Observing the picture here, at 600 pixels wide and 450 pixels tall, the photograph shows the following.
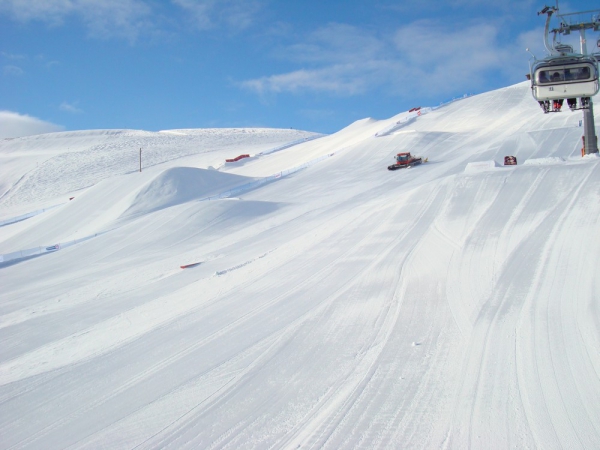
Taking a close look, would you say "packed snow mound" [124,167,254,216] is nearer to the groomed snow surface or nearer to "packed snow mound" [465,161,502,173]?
the groomed snow surface

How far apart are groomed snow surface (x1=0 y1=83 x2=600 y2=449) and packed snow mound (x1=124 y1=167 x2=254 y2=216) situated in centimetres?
465

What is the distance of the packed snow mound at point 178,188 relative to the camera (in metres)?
29.5

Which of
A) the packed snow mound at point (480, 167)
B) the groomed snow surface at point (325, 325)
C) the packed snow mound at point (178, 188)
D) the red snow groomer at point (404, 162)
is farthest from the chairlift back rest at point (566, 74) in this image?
the packed snow mound at point (178, 188)

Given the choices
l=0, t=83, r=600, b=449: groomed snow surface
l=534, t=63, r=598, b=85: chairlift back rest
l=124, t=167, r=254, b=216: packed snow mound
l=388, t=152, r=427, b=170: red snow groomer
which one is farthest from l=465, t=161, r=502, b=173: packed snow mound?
l=124, t=167, r=254, b=216: packed snow mound

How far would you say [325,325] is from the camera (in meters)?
9.60

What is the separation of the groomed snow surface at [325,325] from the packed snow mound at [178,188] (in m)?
4.65

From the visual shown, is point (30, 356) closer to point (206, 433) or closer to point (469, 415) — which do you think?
point (206, 433)

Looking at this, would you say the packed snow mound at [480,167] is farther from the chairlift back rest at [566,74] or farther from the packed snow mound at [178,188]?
the packed snow mound at [178,188]

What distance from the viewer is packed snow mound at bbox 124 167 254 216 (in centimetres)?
2953

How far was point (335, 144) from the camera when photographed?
52.0 metres

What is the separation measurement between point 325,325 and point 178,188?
24399mm

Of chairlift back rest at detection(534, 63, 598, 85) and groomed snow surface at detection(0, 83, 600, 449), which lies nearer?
groomed snow surface at detection(0, 83, 600, 449)

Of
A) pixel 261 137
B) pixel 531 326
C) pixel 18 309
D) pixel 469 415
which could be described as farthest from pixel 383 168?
pixel 261 137

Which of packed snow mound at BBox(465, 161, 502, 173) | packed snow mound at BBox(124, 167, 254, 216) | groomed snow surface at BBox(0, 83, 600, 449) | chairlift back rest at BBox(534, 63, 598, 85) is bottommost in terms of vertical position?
groomed snow surface at BBox(0, 83, 600, 449)
